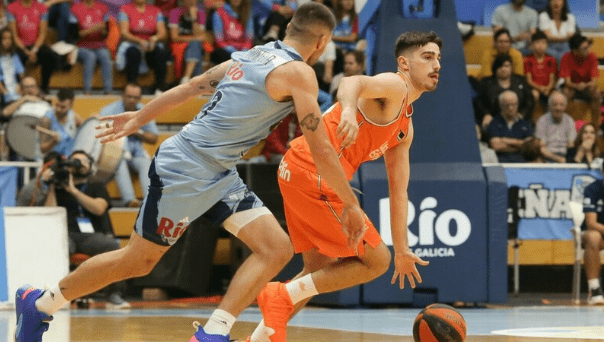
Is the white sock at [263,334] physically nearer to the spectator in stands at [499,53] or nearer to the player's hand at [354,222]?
the player's hand at [354,222]

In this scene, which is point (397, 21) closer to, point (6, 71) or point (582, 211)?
point (582, 211)

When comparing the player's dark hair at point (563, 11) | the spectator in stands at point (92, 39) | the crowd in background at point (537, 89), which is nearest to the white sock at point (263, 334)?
the crowd in background at point (537, 89)

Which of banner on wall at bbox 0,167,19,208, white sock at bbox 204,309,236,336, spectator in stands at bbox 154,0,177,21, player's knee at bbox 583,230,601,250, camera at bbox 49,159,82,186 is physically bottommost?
player's knee at bbox 583,230,601,250

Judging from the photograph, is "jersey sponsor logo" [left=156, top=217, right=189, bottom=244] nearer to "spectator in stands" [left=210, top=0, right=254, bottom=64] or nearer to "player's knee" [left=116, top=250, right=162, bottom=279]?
"player's knee" [left=116, top=250, right=162, bottom=279]

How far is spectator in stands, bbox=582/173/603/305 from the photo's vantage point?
36.0ft

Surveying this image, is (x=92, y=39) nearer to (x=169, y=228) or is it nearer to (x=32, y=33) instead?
(x=32, y=33)

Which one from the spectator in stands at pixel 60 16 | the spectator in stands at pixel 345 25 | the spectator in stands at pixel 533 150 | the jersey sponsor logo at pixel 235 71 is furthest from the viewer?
the spectator in stands at pixel 345 25

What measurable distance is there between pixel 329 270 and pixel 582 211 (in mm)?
6305

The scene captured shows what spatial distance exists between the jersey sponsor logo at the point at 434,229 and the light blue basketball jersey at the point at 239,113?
470 cm

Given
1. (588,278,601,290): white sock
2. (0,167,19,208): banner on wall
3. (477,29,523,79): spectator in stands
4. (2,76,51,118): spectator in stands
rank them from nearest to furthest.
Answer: (0,167,19,208): banner on wall, (588,278,601,290): white sock, (2,76,51,118): spectator in stands, (477,29,523,79): spectator in stands

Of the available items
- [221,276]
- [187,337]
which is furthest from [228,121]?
[221,276]

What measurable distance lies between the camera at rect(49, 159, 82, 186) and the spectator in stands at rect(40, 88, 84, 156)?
122 centimetres

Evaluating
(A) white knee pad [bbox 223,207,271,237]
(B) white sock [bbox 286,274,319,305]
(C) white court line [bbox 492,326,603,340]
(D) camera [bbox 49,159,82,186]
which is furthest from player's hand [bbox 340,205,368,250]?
(D) camera [bbox 49,159,82,186]

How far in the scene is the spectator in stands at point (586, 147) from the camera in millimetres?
11602
